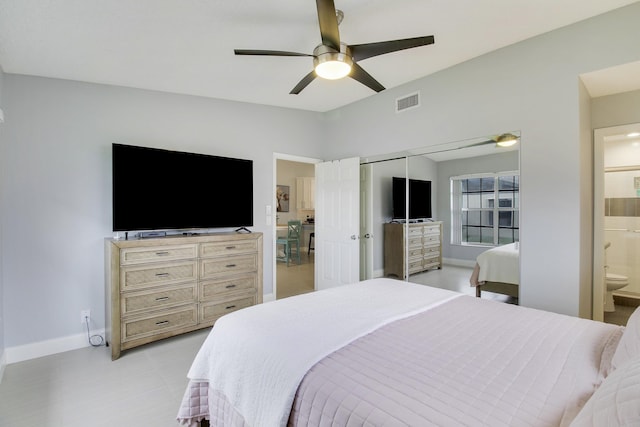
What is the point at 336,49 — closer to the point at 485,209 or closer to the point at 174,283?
the point at 485,209

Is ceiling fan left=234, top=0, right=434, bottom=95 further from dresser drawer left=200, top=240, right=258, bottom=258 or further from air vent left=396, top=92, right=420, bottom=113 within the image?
dresser drawer left=200, top=240, right=258, bottom=258

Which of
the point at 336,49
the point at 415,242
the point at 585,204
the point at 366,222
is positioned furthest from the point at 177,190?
the point at 585,204

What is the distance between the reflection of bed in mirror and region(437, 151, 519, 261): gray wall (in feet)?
A: 0.37

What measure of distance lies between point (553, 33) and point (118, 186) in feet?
13.2

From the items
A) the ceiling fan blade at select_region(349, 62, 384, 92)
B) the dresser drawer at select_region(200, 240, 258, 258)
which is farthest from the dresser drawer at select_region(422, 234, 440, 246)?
the dresser drawer at select_region(200, 240, 258, 258)

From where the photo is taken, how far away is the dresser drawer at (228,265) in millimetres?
3146

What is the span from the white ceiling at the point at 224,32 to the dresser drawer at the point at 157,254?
1.65 metres

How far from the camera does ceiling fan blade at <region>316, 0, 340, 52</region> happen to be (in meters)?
1.63

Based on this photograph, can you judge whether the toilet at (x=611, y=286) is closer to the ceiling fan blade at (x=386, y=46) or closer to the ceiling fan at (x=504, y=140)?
the ceiling fan at (x=504, y=140)

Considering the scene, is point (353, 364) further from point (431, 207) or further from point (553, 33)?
point (553, 33)

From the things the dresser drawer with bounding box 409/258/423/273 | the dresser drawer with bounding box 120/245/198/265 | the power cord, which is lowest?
the power cord

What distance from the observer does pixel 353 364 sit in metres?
1.19

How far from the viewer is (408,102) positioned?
3553mm

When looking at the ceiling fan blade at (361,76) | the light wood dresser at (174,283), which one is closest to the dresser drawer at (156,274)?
the light wood dresser at (174,283)
